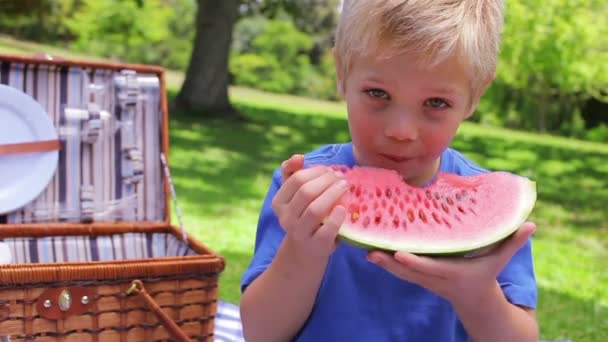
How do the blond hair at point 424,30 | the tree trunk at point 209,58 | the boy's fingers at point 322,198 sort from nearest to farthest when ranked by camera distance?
1. the boy's fingers at point 322,198
2. the blond hair at point 424,30
3. the tree trunk at point 209,58

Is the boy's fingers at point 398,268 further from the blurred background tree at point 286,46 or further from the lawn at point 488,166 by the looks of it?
the blurred background tree at point 286,46

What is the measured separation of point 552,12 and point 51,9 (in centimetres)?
1773

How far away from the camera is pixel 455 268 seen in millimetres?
1282

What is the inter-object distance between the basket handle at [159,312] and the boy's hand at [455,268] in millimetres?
1137

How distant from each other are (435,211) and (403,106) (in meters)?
0.21

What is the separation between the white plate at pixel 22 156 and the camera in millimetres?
2760

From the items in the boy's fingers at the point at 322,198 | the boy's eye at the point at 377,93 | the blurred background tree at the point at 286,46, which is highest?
the boy's eye at the point at 377,93

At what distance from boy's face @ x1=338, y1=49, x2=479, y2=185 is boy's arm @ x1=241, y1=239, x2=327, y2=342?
264 millimetres

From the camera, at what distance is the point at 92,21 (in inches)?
1046

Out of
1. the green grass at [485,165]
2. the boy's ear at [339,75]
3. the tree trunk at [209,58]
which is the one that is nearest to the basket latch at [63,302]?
the boy's ear at [339,75]

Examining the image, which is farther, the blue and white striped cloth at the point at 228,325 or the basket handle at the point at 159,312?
the blue and white striped cloth at the point at 228,325

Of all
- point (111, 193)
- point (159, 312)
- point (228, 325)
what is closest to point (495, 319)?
point (159, 312)

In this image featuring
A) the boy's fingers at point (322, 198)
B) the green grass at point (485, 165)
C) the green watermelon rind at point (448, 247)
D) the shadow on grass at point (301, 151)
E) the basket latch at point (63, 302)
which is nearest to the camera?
the boy's fingers at point (322, 198)

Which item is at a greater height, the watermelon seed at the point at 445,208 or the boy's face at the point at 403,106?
the boy's face at the point at 403,106
